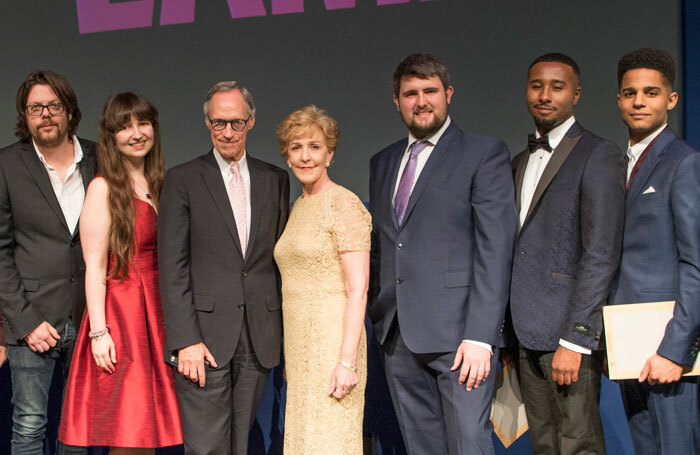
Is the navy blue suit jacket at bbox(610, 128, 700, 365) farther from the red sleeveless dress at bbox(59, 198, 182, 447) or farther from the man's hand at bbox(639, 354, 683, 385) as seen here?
the red sleeveless dress at bbox(59, 198, 182, 447)

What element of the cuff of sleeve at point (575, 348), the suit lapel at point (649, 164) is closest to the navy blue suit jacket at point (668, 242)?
the suit lapel at point (649, 164)

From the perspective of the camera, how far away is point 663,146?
230 centimetres

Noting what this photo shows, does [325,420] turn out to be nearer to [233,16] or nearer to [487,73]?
[487,73]

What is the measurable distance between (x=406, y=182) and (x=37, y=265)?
1632 mm

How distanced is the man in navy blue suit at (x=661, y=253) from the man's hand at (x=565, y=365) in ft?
0.71

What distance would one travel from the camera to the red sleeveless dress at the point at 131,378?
2.59m

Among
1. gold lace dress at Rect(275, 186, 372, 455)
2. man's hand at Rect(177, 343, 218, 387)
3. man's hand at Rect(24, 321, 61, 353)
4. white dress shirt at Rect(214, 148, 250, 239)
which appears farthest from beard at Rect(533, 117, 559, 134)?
man's hand at Rect(24, 321, 61, 353)

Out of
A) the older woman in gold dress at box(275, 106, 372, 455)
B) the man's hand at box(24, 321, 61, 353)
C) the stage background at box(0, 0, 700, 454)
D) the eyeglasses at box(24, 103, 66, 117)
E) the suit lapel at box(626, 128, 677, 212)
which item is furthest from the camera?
the stage background at box(0, 0, 700, 454)

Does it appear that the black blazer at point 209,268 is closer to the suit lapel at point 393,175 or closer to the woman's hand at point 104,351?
the woman's hand at point 104,351

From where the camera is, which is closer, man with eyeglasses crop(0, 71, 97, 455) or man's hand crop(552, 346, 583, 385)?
man's hand crop(552, 346, 583, 385)

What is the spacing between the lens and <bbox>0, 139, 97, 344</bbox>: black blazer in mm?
2781

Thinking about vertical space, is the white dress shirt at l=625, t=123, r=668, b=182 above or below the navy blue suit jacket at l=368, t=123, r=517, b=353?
above

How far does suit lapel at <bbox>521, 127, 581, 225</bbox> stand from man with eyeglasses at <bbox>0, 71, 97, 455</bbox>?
194 centimetres

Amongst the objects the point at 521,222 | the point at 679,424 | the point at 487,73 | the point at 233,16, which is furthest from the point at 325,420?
the point at 233,16
